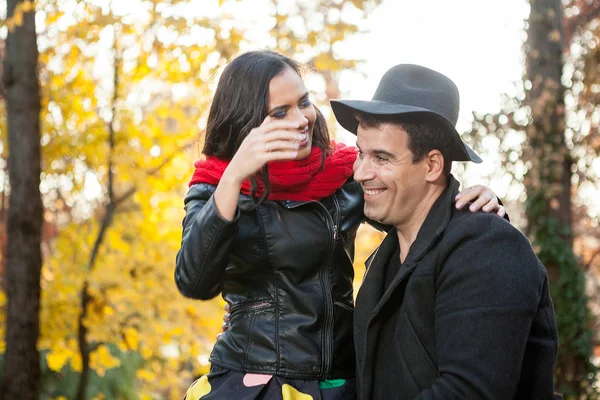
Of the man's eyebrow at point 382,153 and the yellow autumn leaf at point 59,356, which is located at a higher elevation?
the man's eyebrow at point 382,153

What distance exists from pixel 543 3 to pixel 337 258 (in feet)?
18.8

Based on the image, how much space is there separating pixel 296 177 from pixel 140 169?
4479 millimetres

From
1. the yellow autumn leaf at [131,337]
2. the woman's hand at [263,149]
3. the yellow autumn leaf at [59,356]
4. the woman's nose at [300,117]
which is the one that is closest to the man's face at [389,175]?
the woman's nose at [300,117]

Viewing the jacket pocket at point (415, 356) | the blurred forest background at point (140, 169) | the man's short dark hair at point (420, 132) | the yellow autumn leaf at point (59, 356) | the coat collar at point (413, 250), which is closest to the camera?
the jacket pocket at point (415, 356)

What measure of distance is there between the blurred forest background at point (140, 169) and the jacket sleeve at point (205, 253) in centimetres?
344

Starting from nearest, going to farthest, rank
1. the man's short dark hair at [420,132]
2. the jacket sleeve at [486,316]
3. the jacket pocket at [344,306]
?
1. the jacket sleeve at [486,316]
2. the man's short dark hair at [420,132]
3. the jacket pocket at [344,306]

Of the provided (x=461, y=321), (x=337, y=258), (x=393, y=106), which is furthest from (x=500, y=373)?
(x=393, y=106)

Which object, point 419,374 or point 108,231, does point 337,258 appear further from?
point 108,231

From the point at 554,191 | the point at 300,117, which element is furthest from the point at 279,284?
the point at 554,191

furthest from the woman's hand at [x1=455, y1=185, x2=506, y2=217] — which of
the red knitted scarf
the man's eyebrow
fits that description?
the red knitted scarf

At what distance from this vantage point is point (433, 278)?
2.23 metres

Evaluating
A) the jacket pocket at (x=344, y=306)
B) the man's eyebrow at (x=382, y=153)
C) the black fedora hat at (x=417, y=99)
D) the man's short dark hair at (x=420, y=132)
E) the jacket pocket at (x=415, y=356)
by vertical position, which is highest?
the black fedora hat at (x=417, y=99)

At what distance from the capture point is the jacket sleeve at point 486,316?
6.63 ft

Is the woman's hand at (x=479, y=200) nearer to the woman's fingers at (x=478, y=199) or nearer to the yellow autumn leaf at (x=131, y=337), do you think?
the woman's fingers at (x=478, y=199)
